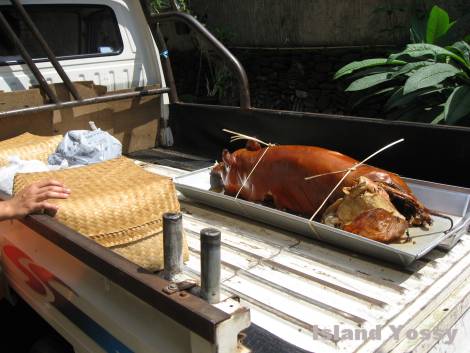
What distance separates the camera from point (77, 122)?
3396 mm

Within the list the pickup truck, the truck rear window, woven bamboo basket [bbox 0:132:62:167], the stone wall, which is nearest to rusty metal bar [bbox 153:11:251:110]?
the pickup truck

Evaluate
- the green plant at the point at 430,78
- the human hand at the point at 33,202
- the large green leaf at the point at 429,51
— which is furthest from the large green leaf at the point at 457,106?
the human hand at the point at 33,202

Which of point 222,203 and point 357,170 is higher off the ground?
point 357,170

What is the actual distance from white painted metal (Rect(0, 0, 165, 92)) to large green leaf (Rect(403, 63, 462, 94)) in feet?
6.23

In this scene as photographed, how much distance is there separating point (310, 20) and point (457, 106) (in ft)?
11.5

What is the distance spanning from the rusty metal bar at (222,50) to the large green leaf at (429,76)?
1273 millimetres

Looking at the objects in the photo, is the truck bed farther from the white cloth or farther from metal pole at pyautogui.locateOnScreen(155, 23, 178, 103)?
metal pole at pyautogui.locateOnScreen(155, 23, 178, 103)

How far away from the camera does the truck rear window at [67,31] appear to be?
3.21m

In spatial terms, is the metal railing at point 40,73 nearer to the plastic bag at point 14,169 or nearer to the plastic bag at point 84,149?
the plastic bag at point 84,149

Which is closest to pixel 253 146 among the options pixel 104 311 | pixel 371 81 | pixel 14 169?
pixel 14 169

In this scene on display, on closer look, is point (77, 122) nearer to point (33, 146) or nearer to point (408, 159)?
point (33, 146)

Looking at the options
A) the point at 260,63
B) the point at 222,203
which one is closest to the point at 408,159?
the point at 222,203

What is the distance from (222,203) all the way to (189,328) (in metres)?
1.42

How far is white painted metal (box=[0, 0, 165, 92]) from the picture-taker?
348 cm
